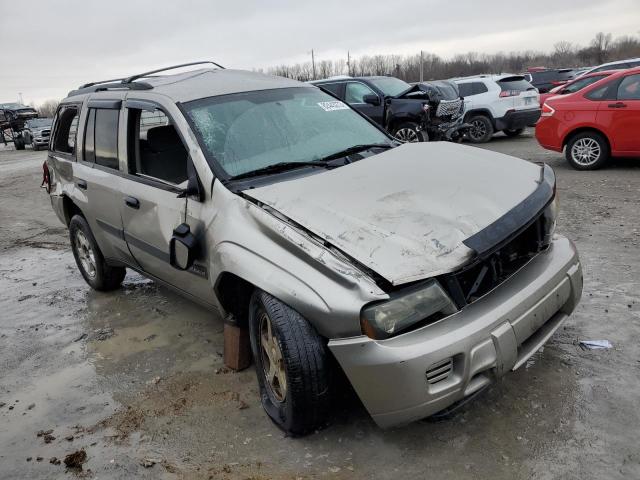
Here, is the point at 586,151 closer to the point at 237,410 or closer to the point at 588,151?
the point at 588,151

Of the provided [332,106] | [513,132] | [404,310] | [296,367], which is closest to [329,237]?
[404,310]

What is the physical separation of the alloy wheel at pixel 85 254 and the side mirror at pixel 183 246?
2.05m

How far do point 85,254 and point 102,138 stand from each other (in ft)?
4.63

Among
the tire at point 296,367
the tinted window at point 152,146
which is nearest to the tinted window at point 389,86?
the tinted window at point 152,146

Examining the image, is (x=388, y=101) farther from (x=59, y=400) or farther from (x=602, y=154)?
(x=59, y=400)

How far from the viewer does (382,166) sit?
3.37 m

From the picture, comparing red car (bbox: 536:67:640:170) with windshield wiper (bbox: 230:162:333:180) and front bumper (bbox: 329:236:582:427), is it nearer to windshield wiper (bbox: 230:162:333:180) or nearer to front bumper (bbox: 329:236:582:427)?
windshield wiper (bbox: 230:162:333:180)

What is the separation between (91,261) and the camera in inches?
205

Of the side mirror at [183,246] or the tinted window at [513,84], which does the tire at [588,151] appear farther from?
the side mirror at [183,246]

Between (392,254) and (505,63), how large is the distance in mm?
91485

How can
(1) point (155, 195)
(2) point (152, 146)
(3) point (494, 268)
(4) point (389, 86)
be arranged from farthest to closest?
(4) point (389, 86) → (2) point (152, 146) → (1) point (155, 195) → (3) point (494, 268)

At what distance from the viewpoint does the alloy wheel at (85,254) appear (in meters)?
5.13

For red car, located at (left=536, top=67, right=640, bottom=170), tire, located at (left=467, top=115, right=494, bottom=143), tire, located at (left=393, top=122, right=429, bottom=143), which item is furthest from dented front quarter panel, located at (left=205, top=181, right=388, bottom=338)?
tire, located at (left=467, top=115, right=494, bottom=143)

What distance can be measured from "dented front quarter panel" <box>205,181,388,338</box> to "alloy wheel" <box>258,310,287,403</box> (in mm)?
319
